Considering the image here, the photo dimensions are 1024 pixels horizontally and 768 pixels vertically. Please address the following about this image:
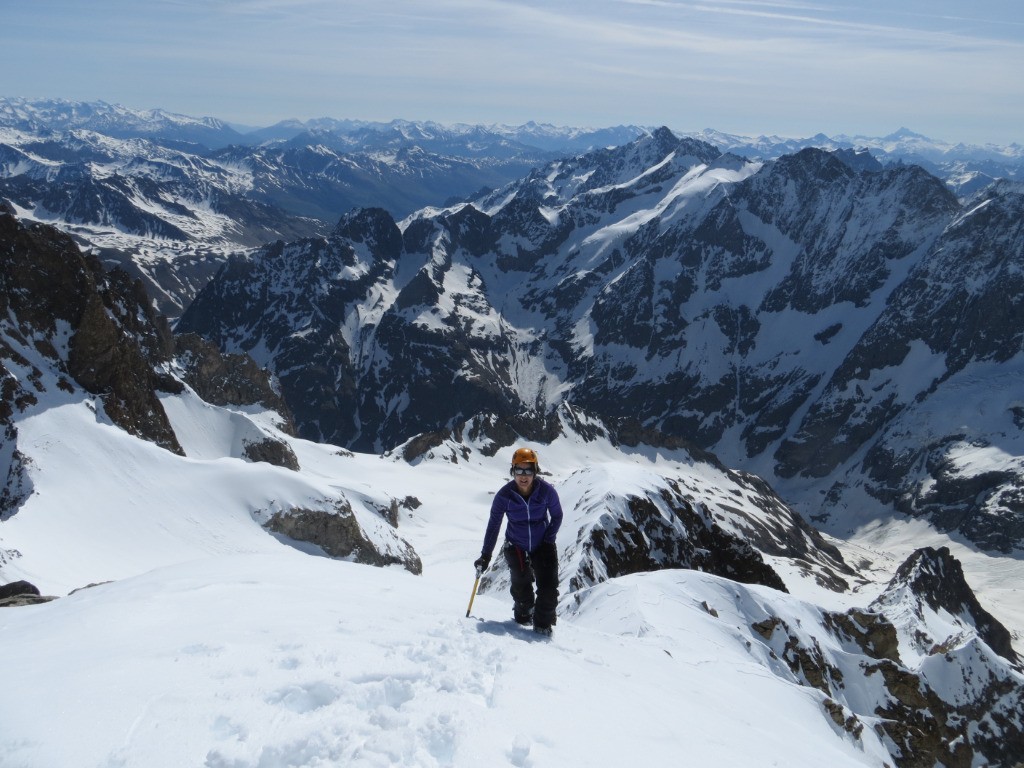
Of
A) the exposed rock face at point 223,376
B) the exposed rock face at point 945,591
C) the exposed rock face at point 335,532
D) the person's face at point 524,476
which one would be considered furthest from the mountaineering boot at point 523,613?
the exposed rock face at point 223,376

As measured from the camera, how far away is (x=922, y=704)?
3341 cm

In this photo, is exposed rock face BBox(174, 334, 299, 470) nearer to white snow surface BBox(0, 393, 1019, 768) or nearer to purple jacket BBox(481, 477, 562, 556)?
white snow surface BBox(0, 393, 1019, 768)

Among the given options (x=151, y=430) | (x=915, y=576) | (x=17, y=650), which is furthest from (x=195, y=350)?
(x=17, y=650)

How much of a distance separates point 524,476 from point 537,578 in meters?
2.38

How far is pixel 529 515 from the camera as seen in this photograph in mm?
14156

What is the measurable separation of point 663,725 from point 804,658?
82.6 feet

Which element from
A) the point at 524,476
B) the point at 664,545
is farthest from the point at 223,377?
the point at 524,476

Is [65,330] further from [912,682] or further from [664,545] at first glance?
[912,682]

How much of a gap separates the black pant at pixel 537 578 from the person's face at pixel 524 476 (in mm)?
1330

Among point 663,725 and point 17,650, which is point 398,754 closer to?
point 663,725

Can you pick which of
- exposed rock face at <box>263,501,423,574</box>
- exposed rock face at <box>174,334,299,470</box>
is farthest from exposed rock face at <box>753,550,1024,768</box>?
exposed rock face at <box>174,334,299,470</box>

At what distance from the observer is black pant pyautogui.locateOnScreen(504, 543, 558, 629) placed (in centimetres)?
1437

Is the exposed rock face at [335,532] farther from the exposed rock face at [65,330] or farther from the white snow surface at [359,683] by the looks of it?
the white snow surface at [359,683]

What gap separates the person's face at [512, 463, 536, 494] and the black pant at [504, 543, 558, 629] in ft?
4.36
